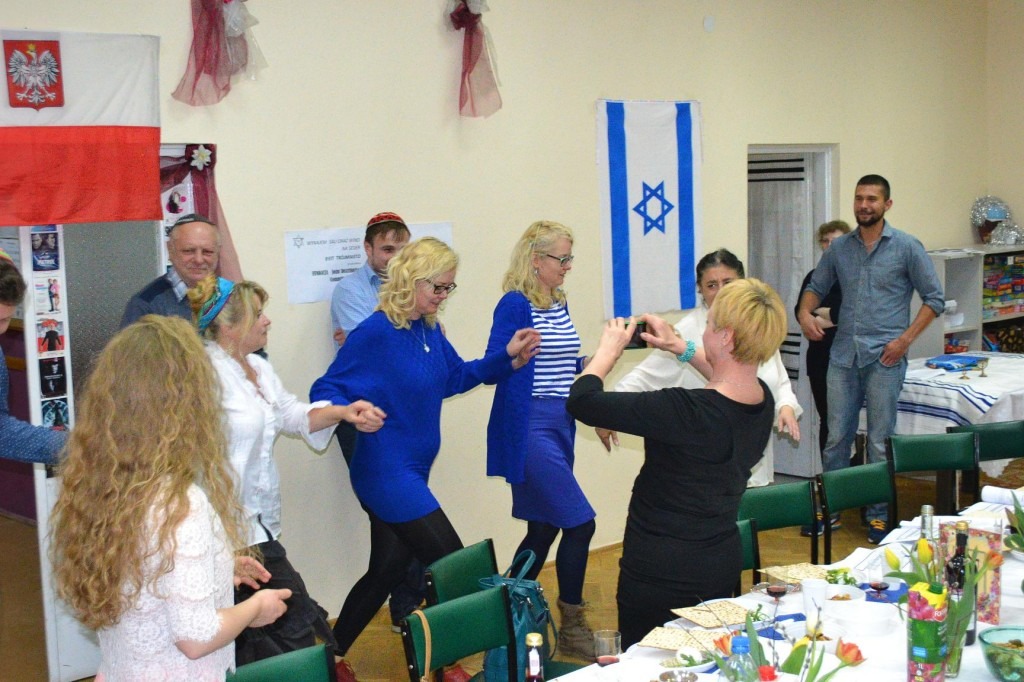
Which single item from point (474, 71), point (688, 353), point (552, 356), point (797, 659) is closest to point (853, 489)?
point (688, 353)

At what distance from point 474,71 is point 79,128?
1.88 m

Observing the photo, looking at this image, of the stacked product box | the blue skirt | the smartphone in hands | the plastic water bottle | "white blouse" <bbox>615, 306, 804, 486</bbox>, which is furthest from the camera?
the stacked product box

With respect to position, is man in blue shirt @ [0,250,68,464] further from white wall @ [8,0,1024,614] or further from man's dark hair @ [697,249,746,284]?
man's dark hair @ [697,249,746,284]

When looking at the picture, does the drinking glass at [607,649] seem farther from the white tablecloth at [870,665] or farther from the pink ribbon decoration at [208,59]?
the pink ribbon decoration at [208,59]

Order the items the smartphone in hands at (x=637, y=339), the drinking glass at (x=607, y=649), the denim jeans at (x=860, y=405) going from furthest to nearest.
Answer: the denim jeans at (x=860, y=405) → the smartphone in hands at (x=637, y=339) → the drinking glass at (x=607, y=649)

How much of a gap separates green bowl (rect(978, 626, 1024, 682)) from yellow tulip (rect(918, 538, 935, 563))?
0.20 m

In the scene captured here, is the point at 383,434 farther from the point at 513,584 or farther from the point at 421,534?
the point at 513,584

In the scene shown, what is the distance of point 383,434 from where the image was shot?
12.3 feet

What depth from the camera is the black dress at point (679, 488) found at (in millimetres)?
2820

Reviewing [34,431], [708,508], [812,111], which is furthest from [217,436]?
[812,111]

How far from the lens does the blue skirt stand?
4270 millimetres

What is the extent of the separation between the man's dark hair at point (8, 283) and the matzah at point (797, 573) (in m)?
2.17

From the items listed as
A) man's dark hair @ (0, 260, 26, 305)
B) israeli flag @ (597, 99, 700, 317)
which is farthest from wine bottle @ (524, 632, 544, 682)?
israeli flag @ (597, 99, 700, 317)

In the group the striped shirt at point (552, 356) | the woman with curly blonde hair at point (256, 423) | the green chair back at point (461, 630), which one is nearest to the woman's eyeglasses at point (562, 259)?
the striped shirt at point (552, 356)
